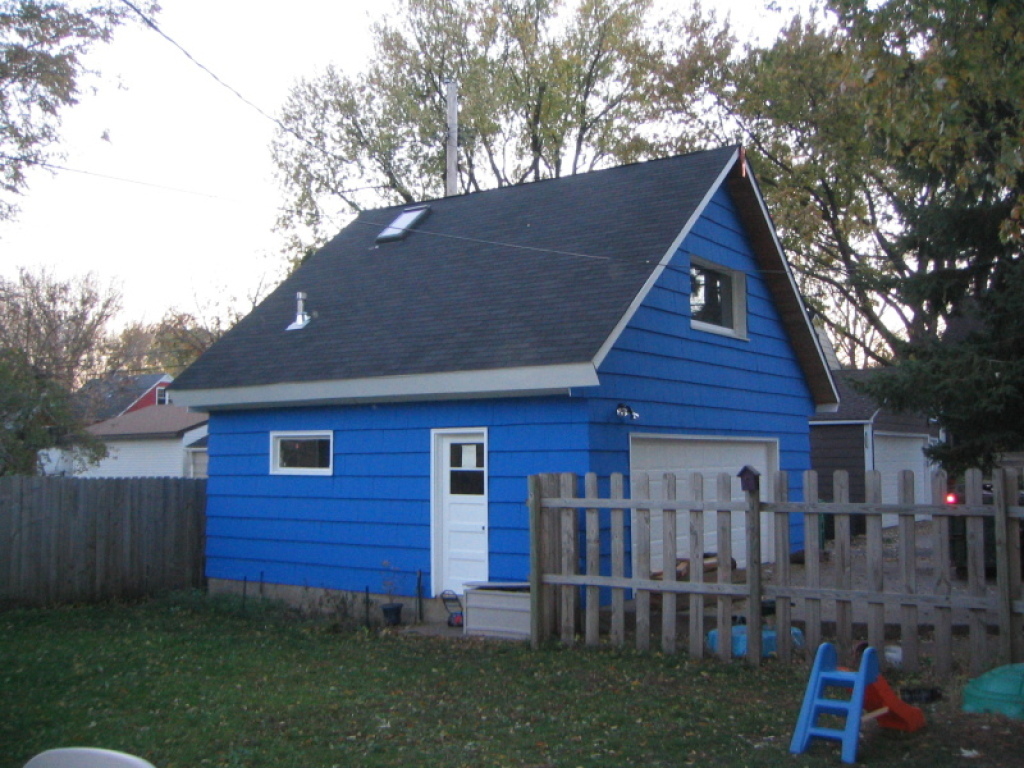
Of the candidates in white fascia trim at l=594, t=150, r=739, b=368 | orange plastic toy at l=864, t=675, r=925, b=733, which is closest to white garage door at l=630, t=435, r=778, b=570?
white fascia trim at l=594, t=150, r=739, b=368

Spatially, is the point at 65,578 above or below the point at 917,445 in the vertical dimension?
below

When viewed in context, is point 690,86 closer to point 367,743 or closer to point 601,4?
point 601,4

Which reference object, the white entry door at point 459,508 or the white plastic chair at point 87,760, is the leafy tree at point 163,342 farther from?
the white plastic chair at point 87,760

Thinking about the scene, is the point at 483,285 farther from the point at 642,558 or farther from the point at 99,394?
the point at 99,394

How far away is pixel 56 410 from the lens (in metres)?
19.4

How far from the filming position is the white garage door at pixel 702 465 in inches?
467

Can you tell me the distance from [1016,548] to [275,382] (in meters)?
8.68

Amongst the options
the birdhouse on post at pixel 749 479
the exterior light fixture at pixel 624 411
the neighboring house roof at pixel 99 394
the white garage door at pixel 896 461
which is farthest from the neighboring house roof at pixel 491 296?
the neighboring house roof at pixel 99 394

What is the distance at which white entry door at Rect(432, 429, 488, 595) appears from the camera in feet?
37.1

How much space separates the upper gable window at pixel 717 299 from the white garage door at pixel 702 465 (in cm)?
155

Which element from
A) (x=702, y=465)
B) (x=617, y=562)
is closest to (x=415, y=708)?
(x=617, y=562)

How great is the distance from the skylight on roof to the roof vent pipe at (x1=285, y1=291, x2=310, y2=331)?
1801 mm

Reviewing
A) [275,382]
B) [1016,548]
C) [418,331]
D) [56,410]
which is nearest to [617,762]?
[1016,548]

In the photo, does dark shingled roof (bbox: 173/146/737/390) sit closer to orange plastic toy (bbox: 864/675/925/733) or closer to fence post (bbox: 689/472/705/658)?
fence post (bbox: 689/472/705/658)
